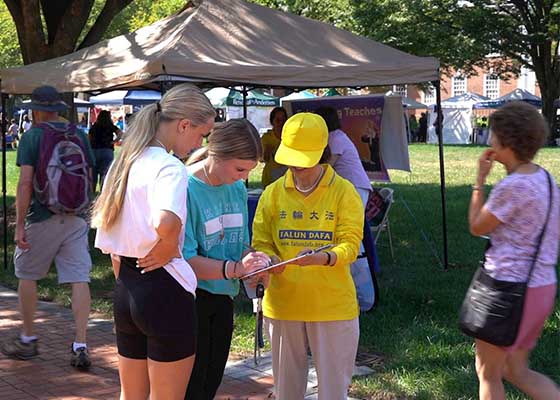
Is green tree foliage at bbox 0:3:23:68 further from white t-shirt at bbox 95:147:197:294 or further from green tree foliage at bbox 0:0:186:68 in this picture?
white t-shirt at bbox 95:147:197:294

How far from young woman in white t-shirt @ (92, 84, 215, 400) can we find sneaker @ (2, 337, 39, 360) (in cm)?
287

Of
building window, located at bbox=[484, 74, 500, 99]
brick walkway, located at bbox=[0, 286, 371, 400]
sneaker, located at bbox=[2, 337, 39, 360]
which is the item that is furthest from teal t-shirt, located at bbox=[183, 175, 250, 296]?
building window, located at bbox=[484, 74, 500, 99]

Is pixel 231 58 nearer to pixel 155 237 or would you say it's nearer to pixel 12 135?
pixel 155 237

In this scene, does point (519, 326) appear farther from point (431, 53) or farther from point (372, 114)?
point (431, 53)

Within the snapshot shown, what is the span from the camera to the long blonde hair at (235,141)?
11.1ft

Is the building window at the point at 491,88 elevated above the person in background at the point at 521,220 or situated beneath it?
elevated above

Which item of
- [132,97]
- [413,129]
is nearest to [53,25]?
[132,97]

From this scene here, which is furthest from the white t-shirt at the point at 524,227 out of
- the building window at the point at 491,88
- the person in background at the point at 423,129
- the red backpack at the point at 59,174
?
the building window at the point at 491,88

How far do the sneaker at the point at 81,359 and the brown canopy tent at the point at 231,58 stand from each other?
2.56 metres

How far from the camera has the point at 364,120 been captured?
1020cm

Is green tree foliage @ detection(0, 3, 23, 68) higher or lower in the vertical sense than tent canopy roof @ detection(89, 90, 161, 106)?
higher

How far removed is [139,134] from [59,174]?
8.24 feet

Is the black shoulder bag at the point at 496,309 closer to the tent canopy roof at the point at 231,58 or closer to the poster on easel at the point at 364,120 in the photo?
the tent canopy roof at the point at 231,58

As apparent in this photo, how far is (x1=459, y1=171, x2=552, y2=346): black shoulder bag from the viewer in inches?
141
